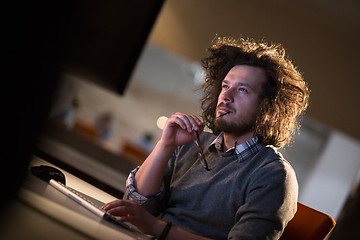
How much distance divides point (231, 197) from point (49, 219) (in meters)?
0.52

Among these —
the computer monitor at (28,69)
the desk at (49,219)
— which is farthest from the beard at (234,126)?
the computer monitor at (28,69)

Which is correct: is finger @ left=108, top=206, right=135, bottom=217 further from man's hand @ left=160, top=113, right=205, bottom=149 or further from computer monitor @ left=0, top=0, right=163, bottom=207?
computer monitor @ left=0, top=0, right=163, bottom=207

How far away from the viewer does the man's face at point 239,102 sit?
118 cm

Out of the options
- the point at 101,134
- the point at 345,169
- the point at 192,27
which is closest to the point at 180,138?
the point at 192,27

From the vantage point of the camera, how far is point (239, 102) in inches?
47.4

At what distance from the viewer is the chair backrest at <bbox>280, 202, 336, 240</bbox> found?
1.03 metres

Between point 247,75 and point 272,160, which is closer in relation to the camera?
point 272,160

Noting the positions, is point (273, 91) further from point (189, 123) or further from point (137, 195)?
point (137, 195)

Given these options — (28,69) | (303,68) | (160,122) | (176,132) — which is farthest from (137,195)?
Answer: (160,122)

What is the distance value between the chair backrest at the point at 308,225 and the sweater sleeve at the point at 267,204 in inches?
3.5

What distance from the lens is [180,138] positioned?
3.73 feet

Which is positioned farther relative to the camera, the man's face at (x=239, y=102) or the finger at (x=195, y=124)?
the man's face at (x=239, y=102)

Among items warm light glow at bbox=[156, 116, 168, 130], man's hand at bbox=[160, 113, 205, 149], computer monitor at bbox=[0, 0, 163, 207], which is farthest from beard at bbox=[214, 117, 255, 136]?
warm light glow at bbox=[156, 116, 168, 130]

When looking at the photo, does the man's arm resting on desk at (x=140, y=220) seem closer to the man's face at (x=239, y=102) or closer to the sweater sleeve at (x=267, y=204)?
the sweater sleeve at (x=267, y=204)
